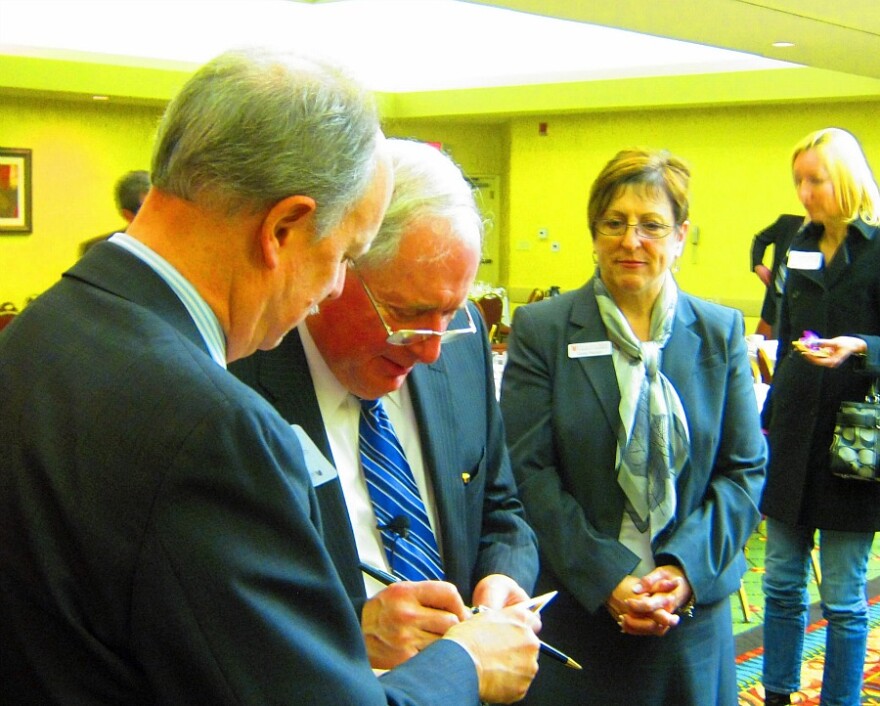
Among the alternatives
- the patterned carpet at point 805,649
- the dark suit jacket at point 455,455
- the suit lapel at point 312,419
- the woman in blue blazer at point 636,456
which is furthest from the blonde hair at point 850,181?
the suit lapel at point 312,419

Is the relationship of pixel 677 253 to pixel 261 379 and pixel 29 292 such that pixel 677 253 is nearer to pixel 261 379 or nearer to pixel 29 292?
pixel 261 379

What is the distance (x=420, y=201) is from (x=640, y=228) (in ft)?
3.27

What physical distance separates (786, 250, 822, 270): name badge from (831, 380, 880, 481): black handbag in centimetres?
50

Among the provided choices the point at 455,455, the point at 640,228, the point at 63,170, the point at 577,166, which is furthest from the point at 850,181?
the point at 577,166

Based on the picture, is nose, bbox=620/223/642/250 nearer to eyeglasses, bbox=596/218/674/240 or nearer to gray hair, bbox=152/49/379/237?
eyeglasses, bbox=596/218/674/240

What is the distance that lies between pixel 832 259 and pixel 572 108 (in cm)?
1011

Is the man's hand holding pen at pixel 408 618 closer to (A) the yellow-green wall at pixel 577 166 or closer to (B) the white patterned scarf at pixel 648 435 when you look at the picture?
(B) the white patterned scarf at pixel 648 435

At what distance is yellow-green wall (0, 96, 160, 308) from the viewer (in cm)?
1199

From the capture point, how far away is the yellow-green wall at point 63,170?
12.0 m

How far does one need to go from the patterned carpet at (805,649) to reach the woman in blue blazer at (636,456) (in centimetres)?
172

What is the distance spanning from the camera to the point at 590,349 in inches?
101

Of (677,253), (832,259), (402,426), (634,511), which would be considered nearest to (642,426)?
(634,511)

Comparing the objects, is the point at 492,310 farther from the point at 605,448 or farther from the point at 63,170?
the point at 605,448

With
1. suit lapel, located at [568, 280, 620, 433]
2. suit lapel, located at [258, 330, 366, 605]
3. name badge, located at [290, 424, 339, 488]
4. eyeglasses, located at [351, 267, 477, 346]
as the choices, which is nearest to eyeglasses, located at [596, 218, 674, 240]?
suit lapel, located at [568, 280, 620, 433]
